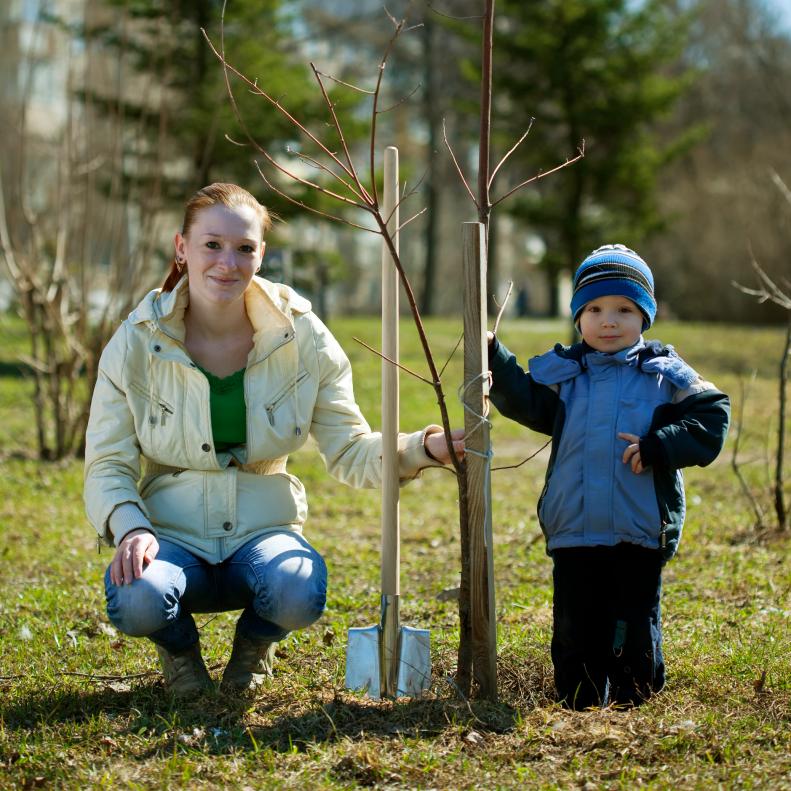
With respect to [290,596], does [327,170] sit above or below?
above

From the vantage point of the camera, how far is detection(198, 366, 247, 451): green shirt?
3391 millimetres

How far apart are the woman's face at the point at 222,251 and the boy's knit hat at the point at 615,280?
3.28 feet

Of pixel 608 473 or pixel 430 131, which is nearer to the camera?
pixel 608 473

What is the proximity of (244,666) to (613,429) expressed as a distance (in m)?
1.33

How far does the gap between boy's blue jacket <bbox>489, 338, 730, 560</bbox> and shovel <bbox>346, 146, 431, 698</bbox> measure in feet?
1.06

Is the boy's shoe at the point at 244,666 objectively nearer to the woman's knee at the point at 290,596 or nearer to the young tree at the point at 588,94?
the woman's knee at the point at 290,596

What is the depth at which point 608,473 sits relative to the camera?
10.4 feet

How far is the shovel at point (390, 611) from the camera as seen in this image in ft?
10.5

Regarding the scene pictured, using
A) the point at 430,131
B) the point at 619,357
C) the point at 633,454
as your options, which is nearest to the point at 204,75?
the point at 619,357

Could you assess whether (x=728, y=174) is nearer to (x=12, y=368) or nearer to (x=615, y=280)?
(x=12, y=368)

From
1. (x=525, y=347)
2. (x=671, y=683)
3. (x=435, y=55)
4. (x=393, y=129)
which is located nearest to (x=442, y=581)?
(x=671, y=683)

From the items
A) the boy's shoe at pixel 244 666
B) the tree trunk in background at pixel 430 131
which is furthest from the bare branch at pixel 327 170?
the tree trunk in background at pixel 430 131

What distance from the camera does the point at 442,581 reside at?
4.98 metres

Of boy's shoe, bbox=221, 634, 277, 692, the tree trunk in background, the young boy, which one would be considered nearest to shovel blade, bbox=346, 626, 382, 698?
boy's shoe, bbox=221, 634, 277, 692
